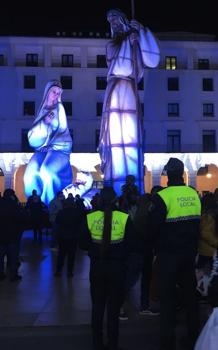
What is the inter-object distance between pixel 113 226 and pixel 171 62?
4534 cm

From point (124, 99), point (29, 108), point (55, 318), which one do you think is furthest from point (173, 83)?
point (55, 318)

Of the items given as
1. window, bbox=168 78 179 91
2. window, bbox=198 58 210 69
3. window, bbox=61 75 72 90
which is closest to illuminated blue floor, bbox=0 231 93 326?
window, bbox=61 75 72 90

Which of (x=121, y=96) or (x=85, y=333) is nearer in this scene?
(x=85, y=333)

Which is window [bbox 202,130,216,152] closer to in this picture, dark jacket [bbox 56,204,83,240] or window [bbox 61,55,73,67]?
window [bbox 61,55,73,67]

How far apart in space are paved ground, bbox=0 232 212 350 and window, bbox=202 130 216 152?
36970mm

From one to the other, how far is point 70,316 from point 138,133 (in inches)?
563

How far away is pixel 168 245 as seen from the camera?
5758 millimetres

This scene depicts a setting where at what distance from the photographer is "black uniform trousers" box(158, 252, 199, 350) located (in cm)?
569

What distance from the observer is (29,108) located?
1852 inches

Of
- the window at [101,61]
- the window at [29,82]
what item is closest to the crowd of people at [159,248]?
the window at [29,82]

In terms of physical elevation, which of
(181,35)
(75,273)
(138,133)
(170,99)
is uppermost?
(181,35)

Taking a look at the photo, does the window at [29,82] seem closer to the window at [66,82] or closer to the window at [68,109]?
the window at [66,82]

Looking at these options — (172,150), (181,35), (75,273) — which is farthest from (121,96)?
(181,35)

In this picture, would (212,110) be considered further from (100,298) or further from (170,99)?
(100,298)
